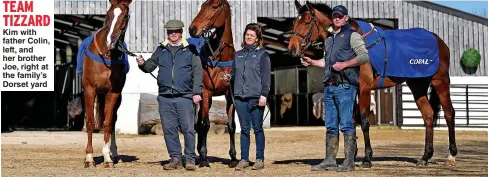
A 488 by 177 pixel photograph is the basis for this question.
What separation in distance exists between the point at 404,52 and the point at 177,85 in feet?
9.89

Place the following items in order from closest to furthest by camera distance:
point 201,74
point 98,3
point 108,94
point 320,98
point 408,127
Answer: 1. point 201,74
2. point 108,94
3. point 98,3
4. point 408,127
5. point 320,98

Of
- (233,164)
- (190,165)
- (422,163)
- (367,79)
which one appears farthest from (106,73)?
(422,163)

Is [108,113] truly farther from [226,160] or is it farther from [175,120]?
[226,160]

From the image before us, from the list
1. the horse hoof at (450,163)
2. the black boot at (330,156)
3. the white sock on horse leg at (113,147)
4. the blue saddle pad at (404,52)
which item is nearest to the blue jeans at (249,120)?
the black boot at (330,156)

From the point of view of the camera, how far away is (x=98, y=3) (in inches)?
993

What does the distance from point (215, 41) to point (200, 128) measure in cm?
111

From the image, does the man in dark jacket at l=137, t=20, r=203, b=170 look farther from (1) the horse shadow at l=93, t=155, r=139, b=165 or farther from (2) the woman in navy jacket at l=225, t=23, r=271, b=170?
(1) the horse shadow at l=93, t=155, r=139, b=165

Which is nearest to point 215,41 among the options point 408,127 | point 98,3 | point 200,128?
point 200,128

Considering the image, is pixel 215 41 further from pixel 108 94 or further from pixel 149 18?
pixel 149 18

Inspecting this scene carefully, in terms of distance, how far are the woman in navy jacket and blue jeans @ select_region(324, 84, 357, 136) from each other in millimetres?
757

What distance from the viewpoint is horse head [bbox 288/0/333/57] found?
10688 millimetres

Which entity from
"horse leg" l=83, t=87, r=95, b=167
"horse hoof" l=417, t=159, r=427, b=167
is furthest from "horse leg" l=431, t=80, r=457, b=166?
"horse leg" l=83, t=87, r=95, b=167

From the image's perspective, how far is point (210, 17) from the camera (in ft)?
36.3

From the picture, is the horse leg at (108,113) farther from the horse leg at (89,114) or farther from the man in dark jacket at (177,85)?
the man in dark jacket at (177,85)
